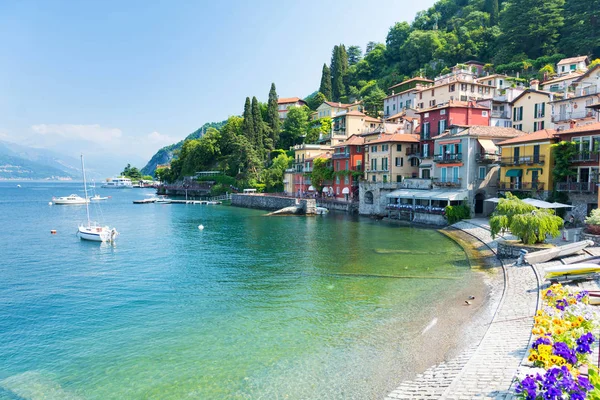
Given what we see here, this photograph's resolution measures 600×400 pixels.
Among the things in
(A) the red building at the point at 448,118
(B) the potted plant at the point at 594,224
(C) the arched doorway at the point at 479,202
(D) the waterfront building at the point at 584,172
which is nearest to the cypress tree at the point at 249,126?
(A) the red building at the point at 448,118

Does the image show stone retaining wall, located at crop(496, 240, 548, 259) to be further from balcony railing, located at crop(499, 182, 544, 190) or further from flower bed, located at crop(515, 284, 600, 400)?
balcony railing, located at crop(499, 182, 544, 190)

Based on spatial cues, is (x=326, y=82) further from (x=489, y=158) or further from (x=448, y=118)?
(x=489, y=158)

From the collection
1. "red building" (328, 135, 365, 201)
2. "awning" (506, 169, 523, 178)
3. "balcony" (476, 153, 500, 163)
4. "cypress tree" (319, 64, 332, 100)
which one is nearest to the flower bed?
"awning" (506, 169, 523, 178)

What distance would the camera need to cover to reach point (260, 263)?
102 feet

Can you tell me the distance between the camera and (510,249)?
27.5 meters

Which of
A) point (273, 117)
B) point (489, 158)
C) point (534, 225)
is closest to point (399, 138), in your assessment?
point (489, 158)

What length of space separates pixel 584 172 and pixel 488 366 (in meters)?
31.7

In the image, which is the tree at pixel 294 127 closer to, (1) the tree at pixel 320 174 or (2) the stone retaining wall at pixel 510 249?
(1) the tree at pixel 320 174

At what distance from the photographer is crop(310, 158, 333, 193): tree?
2768 inches

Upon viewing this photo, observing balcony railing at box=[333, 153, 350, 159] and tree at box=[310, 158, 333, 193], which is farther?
tree at box=[310, 158, 333, 193]

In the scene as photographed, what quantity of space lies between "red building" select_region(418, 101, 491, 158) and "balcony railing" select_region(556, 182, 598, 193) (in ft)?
53.6

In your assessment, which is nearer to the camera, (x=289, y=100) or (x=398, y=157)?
(x=398, y=157)

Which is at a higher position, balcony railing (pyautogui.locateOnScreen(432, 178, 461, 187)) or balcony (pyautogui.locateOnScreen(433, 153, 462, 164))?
balcony (pyautogui.locateOnScreen(433, 153, 462, 164))

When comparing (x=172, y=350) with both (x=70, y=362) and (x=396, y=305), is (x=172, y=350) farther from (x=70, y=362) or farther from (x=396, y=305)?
(x=396, y=305)
